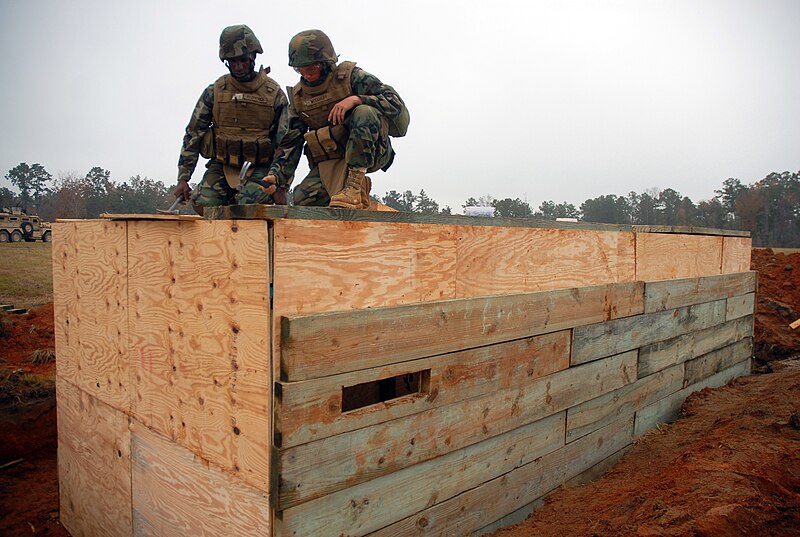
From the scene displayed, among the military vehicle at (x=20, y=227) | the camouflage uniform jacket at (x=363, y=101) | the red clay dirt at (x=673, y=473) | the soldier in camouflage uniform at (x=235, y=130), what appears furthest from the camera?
the military vehicle at (x=20, y=227)

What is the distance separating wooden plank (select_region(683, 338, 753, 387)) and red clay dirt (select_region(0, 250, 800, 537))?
204 mm

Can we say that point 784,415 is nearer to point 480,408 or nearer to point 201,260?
point 480,408

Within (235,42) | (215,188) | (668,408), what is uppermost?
(235,42)

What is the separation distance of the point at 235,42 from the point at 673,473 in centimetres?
475

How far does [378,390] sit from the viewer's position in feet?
10.3

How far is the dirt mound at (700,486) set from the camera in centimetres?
293

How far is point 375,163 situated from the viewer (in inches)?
167

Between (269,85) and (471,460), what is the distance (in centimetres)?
364

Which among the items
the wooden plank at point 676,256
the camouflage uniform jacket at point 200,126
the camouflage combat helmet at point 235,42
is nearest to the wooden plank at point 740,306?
the wooden plank at point 676,256

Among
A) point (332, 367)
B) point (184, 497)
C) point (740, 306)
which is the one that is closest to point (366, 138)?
point (332, 367)

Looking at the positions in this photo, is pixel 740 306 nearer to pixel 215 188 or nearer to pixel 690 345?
pixel 690 345

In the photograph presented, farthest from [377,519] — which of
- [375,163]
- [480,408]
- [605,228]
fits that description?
[605,228]

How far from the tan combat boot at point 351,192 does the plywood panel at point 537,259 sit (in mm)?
947

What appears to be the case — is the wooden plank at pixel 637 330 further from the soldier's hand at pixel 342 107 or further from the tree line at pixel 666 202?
the tree line at pixel 666 202
